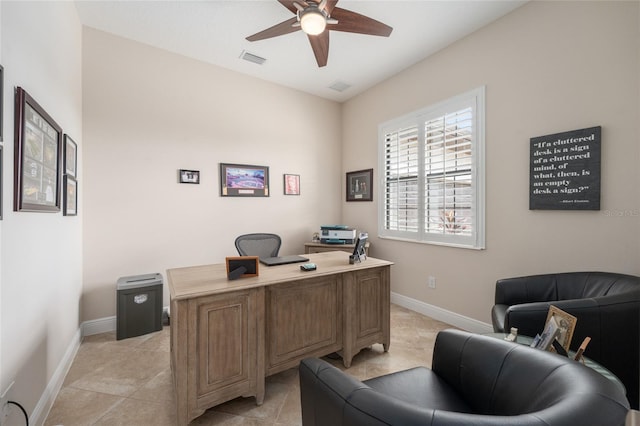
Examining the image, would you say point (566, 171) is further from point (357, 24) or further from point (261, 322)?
point (261, 322)

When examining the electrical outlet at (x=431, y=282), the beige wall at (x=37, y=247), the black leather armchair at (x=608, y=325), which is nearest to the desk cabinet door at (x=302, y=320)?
the black leather armchair at (x=608, y=325)

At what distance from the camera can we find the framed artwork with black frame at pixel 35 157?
140cm

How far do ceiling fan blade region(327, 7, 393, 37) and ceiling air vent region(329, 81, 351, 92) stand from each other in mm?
1762

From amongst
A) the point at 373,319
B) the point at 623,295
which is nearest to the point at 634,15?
the point at 623,295

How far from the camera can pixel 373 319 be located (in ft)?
7.98

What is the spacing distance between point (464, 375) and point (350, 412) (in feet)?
2.35

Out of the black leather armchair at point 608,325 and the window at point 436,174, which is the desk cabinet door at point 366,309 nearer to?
the black leather armchair at point 608,325

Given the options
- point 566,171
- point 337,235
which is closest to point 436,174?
point 566,171

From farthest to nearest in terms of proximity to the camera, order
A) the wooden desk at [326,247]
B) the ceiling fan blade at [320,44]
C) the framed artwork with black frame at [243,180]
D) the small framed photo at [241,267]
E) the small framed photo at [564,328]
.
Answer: the wooden desk at [326,247] → the framed artwork with black frame at [243,180] → the ceiling fan blade at [320,44] → the small framed photo at [241,267] → the small framed photo at [564,328]

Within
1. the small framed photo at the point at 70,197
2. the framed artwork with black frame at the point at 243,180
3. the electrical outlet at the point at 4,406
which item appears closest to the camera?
the electrical outlet at the point at 4,406

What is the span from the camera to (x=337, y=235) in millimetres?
3969

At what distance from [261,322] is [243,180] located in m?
2.39

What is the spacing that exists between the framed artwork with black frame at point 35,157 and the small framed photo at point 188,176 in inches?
52.5

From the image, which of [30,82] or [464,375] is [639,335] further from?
[30,82]
